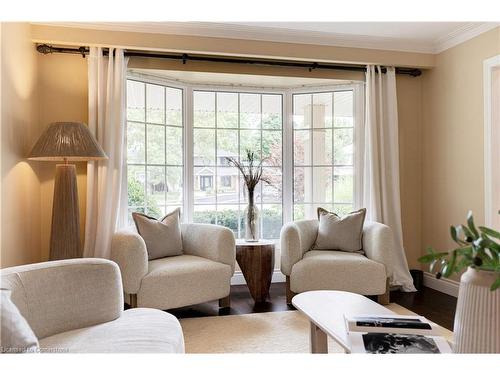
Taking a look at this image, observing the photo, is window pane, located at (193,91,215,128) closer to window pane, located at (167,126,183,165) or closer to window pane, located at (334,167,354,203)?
window pane, located at (167,126,183,165)

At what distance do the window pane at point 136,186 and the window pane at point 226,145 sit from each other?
0.82 metres

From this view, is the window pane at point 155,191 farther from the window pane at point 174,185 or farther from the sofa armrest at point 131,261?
the sofa armrest at point 131,261

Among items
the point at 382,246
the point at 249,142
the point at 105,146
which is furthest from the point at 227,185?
the point at 382,246

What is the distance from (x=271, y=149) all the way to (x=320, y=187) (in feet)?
2.18

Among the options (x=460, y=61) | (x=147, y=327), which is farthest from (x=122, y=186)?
(x=460, y=61)

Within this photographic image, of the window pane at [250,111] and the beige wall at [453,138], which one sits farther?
the window pane at [250,111]

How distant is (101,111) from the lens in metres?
3.46

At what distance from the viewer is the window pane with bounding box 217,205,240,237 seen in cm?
436

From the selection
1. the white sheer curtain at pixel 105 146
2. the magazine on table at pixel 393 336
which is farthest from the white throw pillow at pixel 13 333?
the white sheer curtain at pixel 105 146

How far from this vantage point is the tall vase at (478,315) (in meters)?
1.16

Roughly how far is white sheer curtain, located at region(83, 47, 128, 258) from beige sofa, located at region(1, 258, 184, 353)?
4.91 ft

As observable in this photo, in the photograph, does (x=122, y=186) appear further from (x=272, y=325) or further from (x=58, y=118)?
(x=272, y=325)

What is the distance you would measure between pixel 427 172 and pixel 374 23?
162 cm

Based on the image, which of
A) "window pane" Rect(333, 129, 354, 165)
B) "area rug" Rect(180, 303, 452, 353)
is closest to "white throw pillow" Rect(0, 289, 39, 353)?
"area rug" Rect(180, 303, 452, 353)
